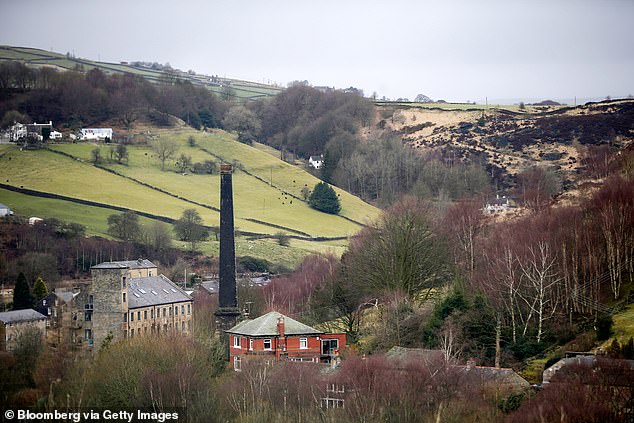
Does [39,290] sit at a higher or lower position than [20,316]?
lower

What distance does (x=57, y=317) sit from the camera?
80.1 metres

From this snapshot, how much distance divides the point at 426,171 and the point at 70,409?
369 ft

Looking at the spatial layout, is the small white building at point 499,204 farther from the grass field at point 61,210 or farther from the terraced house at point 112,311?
the terraced house at point 112,311

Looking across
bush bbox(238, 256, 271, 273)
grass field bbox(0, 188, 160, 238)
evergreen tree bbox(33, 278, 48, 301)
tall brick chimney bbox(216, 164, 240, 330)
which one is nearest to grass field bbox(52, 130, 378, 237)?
grass field bbox(0, 188, 160, 238)

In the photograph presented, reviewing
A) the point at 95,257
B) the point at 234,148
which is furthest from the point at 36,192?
the point at 234,148

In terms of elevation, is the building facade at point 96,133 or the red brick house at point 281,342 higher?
the building facade at point 96,133

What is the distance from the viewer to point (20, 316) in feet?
269

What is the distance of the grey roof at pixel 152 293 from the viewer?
7950 centimetres

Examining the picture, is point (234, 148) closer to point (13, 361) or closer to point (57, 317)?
point (57, 317)

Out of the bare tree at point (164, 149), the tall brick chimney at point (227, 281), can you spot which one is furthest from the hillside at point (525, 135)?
the tall brick chimney at point (227, 281)

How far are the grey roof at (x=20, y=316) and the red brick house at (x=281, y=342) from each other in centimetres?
2117

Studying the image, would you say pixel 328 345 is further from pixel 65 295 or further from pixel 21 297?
pixel 21 297

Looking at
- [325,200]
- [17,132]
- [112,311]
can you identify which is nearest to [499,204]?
[325,200]

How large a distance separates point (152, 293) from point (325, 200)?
227ft
